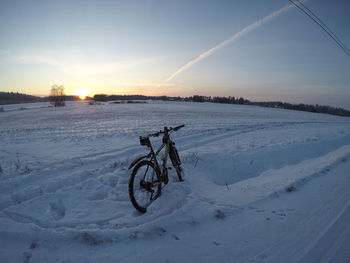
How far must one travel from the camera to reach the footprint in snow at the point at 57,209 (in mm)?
3696

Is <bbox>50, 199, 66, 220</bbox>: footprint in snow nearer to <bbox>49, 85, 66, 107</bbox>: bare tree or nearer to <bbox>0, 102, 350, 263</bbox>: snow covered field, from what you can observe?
<bbox>0, 102, 350, 263</bbox>: snow covered field

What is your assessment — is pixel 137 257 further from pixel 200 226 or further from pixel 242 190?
pixel 242 190

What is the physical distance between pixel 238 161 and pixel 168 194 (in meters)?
4.19

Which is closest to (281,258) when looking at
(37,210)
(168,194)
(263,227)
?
(263,227)

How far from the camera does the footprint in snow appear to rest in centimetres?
370

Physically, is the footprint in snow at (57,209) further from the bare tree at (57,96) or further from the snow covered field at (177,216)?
the bare tree at (57,96)

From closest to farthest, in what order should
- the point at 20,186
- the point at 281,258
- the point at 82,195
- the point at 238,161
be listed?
the point at 281,258 < the point at 82,195 < the point at 20,186 < the point at 238,161

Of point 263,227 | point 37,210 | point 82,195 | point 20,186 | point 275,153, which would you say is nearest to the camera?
point 263,227

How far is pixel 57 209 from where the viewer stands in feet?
12.9

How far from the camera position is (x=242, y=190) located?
4.89 meters

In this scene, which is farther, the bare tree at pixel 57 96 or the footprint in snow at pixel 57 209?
the bare tree at pixel 57 96

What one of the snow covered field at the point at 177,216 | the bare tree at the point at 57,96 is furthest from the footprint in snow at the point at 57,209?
the bare tree at the point at 57,96

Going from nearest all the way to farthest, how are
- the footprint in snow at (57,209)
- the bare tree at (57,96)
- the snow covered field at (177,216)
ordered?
the snow covered field at (177,216) < the footprint in snow at (57,209) < the bare tree at (57,96)

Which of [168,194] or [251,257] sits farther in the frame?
[168,194]
